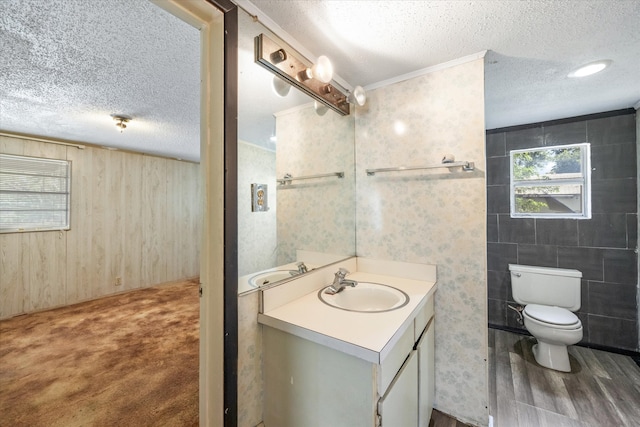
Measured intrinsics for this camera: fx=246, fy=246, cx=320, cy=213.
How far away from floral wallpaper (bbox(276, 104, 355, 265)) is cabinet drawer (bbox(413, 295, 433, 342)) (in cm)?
63

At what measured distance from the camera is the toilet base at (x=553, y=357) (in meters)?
1.97

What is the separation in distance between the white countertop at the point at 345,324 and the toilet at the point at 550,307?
4.81 feet

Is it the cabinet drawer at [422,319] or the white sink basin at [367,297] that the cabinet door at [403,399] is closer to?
the cabinet drawer at [422,319]

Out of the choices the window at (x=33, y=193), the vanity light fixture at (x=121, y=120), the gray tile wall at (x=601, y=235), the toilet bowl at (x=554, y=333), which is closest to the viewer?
the toilet bowl at (x=554, y=333)

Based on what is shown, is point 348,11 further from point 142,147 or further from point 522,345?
point 142,147

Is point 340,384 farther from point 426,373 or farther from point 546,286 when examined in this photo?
point 546,286

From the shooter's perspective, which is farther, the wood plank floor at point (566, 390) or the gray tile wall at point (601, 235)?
the gray tile wall at point (601, 235)

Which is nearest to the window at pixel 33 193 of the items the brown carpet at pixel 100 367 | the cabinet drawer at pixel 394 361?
the brown carpet at pixel 100 367

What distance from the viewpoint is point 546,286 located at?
229 cm

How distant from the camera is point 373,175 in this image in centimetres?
183

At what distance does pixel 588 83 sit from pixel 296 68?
83.6 inches

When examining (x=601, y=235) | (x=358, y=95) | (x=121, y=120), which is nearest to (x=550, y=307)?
(x=601, y=235)

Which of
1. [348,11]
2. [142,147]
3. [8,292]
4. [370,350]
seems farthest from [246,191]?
[8,292]

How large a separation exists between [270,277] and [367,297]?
2.06 feet
